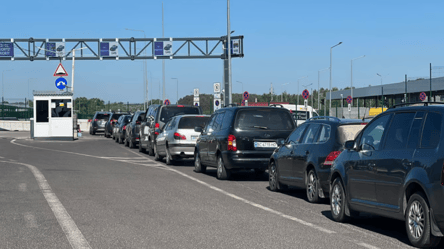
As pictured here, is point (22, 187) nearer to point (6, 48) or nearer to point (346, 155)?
point (346, 155)

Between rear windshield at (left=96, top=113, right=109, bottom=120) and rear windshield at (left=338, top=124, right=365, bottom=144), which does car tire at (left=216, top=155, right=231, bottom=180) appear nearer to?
rear windshield at (left=338, top=124, right=365, bottom=144)

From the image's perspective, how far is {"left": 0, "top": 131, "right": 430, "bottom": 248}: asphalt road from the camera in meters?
7.61

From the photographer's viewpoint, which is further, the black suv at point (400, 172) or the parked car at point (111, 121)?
the parked car at point (111, 121)

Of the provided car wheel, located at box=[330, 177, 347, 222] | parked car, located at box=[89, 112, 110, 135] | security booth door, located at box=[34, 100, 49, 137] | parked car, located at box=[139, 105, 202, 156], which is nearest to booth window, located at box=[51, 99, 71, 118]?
security booth door, located at box=[34, 100, 49, 137]

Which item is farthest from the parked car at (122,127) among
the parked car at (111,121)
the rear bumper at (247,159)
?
the rear bumper at (247,159)

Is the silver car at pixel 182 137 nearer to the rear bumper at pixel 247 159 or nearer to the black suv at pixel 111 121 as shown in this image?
the rear bumper at pixel 247 159

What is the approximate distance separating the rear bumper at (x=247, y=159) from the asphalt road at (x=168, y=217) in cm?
41

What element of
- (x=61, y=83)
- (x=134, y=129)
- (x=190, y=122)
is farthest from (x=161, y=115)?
(x=61, y=83)

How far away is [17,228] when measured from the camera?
8.45 m

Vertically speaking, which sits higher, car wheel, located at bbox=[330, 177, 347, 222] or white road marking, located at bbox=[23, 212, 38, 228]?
car wheel, located at bbox=[330, 177, 347, 222]

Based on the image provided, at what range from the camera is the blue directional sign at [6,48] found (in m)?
51.1

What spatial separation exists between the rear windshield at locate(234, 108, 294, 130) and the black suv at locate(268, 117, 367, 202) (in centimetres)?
236

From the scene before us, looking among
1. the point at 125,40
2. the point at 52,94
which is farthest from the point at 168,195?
the point at 125,40

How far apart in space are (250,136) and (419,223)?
821cm
